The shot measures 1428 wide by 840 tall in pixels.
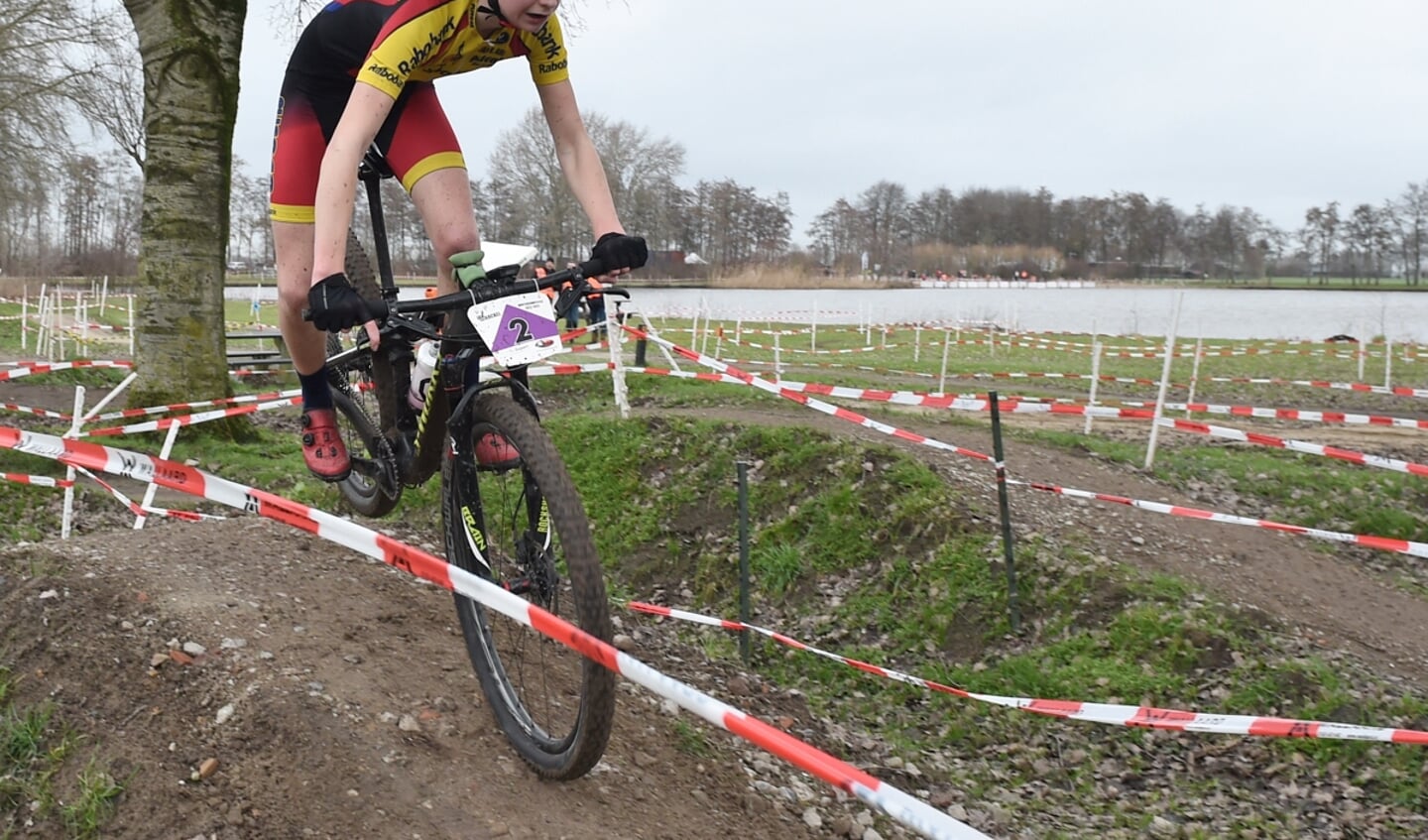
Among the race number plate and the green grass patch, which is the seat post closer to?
the race number plate

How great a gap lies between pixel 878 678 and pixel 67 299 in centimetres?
4169

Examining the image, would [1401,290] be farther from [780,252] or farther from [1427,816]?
[1427,816]

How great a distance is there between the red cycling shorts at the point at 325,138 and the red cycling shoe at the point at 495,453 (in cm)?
110

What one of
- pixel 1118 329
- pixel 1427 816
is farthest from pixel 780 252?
pixel 1427 816

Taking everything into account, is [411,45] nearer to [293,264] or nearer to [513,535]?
[293,264]

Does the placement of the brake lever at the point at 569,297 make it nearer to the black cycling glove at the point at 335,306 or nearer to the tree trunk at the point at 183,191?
the black cycling glove at the point at 335,306

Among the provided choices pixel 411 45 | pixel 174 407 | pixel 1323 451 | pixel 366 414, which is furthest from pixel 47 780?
pixel 1323 451

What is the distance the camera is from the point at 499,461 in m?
3.70

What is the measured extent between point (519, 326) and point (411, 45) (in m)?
1.03

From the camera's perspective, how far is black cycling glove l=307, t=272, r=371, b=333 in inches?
Answer: 133

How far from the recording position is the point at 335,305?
339 cm

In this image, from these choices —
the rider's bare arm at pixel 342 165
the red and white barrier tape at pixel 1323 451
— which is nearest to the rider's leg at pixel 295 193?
the rider's bare arm at pixel 342 165

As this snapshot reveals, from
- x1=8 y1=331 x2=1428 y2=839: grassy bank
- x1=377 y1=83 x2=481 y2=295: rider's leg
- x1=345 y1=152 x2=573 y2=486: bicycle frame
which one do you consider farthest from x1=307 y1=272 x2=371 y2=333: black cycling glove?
x1=8 y1=331 x2=1428 y2=839: grassy bank

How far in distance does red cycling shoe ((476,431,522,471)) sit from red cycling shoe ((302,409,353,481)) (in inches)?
57.9
